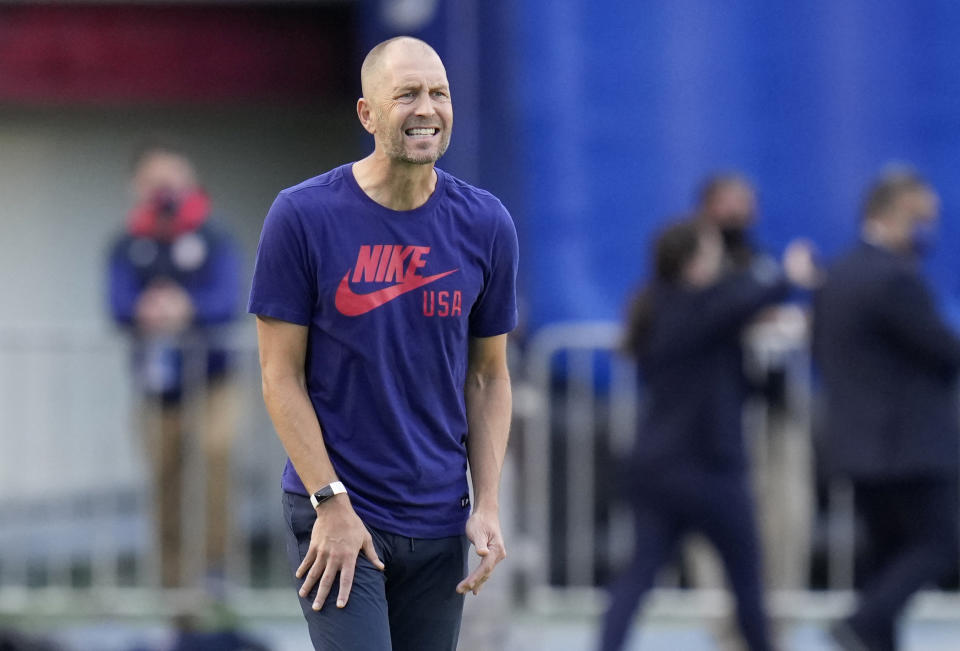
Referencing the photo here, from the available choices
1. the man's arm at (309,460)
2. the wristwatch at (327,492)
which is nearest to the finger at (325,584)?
the man's arm at (309,460)

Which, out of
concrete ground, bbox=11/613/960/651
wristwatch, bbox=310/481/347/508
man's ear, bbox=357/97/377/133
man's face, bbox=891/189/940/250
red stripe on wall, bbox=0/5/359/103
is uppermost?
red stripe on wall, bbox=0/5/359/103

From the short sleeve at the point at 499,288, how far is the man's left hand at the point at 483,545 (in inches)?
16.3

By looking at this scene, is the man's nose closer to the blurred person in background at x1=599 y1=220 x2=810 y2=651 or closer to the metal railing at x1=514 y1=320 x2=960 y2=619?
the blurred person in background at x1=599 y1=220 x2=810 y2=651

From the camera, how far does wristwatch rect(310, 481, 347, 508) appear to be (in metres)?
3.53

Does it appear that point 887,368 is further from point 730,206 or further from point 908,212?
point 730,206

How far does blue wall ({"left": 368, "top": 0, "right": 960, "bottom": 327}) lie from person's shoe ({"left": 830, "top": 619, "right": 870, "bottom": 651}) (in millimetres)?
1915

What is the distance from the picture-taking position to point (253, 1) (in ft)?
34.1

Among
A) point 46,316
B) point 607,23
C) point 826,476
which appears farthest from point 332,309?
point 46,316

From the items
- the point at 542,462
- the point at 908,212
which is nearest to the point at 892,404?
the point at 908,212

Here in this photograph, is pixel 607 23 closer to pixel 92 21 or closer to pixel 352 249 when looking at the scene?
pixel 92 21

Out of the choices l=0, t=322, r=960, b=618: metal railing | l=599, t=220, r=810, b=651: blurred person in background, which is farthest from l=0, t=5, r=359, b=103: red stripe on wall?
l=599, t=220, r=810, b=651: blurred person in background

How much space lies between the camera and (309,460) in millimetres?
3541

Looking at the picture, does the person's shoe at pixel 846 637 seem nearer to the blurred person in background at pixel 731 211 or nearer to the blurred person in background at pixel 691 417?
the blurred person in background at pixel 691 417

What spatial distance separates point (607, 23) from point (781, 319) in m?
1.56
